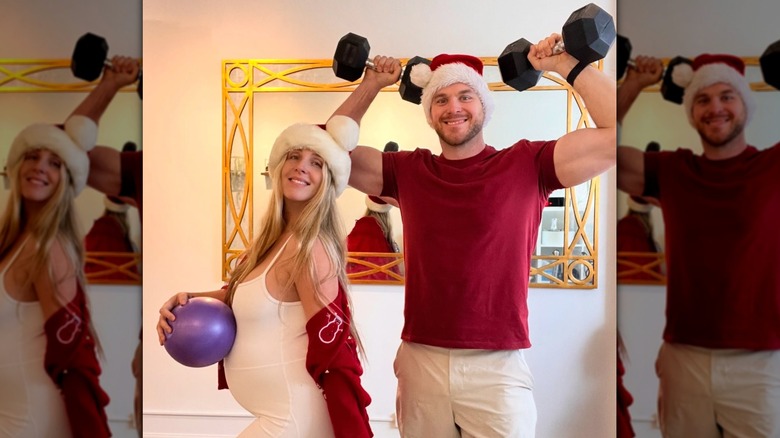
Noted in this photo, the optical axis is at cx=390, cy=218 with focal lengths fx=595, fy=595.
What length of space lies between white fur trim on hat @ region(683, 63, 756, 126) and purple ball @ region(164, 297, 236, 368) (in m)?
1.57

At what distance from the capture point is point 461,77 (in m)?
1.92

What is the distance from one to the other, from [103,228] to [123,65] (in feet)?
0.15

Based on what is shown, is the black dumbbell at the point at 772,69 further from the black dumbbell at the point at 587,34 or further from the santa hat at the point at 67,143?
the black dumbbell at the point at 587,34

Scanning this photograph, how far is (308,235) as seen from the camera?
5.59ft

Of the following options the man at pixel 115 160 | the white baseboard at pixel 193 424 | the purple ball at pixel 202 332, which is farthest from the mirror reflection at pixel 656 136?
the white baseboard at pixel 193 424

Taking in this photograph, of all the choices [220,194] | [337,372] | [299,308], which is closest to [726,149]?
[337,372]

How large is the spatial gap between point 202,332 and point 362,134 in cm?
156

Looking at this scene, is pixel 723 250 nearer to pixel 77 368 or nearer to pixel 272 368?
pixel 77 368

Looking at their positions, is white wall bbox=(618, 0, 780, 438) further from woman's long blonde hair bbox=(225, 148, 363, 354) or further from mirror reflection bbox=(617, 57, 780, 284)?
woman's long blonde hair bbox=(225, 148, 363, 354)

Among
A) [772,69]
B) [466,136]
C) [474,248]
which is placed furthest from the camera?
[466,136]

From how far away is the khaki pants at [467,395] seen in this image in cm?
169

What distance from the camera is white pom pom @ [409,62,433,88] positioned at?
2.01 m

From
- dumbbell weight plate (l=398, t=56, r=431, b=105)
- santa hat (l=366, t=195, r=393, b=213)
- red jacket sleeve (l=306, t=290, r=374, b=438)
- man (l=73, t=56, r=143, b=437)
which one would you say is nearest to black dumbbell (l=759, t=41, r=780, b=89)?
man (l=73, t=56, r=143, b=437)

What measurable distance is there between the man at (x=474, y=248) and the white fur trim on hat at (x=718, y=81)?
5.22 ft
